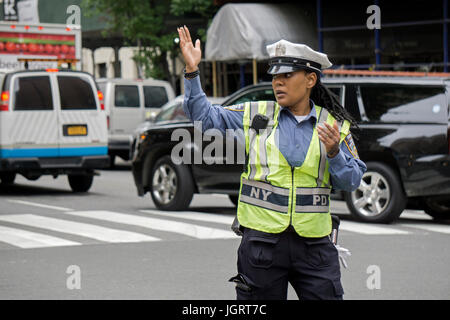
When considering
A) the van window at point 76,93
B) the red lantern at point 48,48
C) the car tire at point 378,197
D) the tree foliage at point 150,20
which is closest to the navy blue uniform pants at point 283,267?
the car tire at point 378,197

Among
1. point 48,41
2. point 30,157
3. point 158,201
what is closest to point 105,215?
point 158,201

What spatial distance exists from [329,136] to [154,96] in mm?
18784

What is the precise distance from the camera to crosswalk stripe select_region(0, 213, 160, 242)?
10434 mm

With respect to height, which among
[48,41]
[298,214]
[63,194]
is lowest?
[63,194]

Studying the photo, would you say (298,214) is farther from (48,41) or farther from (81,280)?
(48,41)

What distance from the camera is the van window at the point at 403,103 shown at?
1106cm

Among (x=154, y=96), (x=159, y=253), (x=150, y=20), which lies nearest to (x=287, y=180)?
(x=159, y=253)

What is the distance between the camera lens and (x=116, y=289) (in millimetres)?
7492

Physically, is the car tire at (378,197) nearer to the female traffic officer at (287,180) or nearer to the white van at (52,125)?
the white van at (52,125)

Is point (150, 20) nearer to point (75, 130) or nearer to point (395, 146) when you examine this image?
point (75, 130)

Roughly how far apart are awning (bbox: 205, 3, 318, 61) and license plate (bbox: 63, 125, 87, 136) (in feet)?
21.1

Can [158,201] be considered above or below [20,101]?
below

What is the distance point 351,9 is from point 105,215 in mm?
11543

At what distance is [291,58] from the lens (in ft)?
13.7
